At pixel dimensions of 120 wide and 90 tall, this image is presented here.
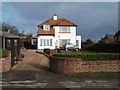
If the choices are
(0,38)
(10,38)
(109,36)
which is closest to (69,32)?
(10,38)

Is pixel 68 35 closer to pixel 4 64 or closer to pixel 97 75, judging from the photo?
pixel 4 64

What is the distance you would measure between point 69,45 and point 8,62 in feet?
65.3

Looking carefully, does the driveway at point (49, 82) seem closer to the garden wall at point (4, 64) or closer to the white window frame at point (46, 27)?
the garden wall at point (4, 64)

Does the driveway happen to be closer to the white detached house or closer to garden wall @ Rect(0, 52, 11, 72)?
garden wall @ Rect(0, 52, 11, 72)

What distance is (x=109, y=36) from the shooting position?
239 feet

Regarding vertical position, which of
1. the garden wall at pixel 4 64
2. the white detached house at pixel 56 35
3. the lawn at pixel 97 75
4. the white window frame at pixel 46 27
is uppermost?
the white window frame at pixel 46 27

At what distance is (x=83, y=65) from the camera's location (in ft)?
34.4

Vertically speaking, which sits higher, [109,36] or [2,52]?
[109,36]

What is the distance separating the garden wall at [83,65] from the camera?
1040 cm

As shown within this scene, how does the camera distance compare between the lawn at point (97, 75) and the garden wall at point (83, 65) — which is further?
the garden wall at point (83, 65)

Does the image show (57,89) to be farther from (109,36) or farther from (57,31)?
(109,36)

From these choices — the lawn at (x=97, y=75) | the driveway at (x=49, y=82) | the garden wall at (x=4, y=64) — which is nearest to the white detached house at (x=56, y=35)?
the garden wall at (x=4, y=64)

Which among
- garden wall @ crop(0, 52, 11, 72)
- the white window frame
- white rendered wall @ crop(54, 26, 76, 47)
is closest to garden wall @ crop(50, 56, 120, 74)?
garden wall @ crop(0, 52, 11, 72)

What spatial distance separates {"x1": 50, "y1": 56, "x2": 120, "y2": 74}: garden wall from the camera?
409 inches
